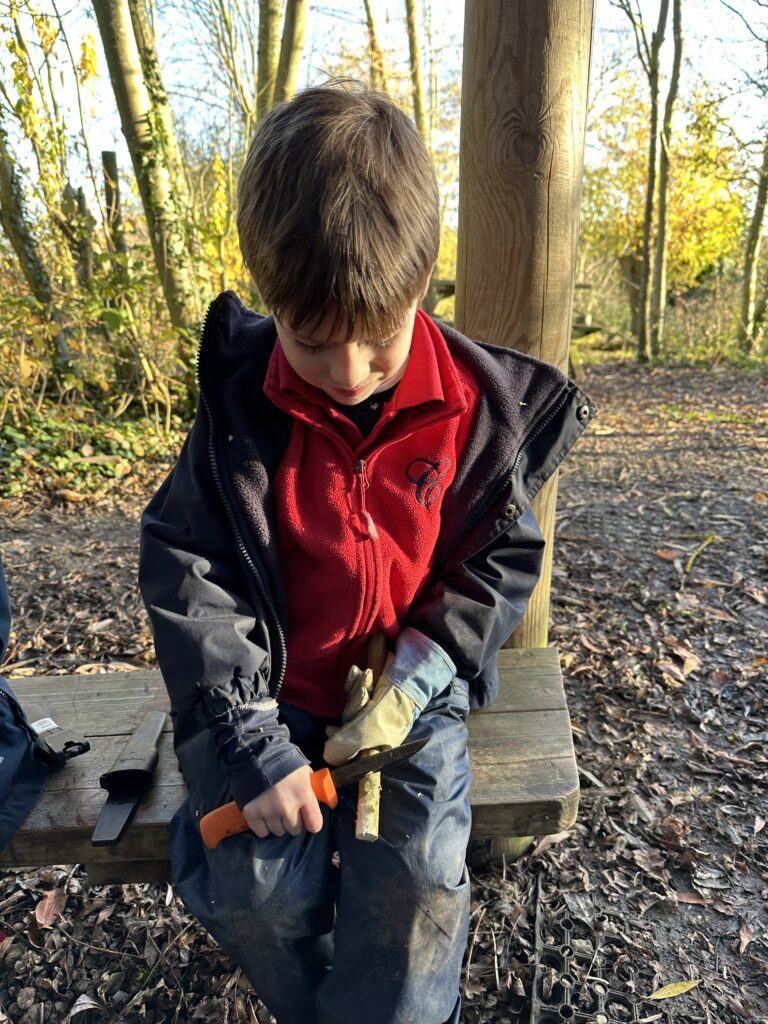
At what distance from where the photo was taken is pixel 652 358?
13133mm

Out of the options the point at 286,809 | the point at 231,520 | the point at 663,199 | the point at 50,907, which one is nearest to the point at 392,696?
the point at 286,809

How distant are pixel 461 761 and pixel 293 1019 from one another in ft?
2.28

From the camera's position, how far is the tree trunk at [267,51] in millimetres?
7965

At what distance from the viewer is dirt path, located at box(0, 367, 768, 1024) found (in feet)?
6.68

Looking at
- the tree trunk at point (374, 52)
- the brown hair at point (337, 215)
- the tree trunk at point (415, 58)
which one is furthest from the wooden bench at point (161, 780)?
the tree trunk at point (415, 58)

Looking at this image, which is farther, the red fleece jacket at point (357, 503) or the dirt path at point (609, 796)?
the dirt path at point (609, 796)

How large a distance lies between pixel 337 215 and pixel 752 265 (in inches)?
522

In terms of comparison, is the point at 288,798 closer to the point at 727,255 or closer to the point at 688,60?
the point at 688,60

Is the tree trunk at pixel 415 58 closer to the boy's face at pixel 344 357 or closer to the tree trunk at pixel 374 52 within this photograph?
the tree trunk at pixel 374 52

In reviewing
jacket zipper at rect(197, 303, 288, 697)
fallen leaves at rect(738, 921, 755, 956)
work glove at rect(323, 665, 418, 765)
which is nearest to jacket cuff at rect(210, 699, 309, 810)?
work glove at rect(323, 665, 418, 765)

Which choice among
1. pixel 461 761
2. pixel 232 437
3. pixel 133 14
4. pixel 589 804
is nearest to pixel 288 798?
pixel 461 761

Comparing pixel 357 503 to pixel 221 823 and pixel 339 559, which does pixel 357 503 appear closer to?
pixel 339 559

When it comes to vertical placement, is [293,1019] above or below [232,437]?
below

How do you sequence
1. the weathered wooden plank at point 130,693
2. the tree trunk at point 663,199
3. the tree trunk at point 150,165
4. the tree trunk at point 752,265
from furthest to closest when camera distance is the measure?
the tree trunk at point 752,265
the tree trunk at point 663,199
the tree trunk at point 150,165
the weathered wooden plank at point 130,693
